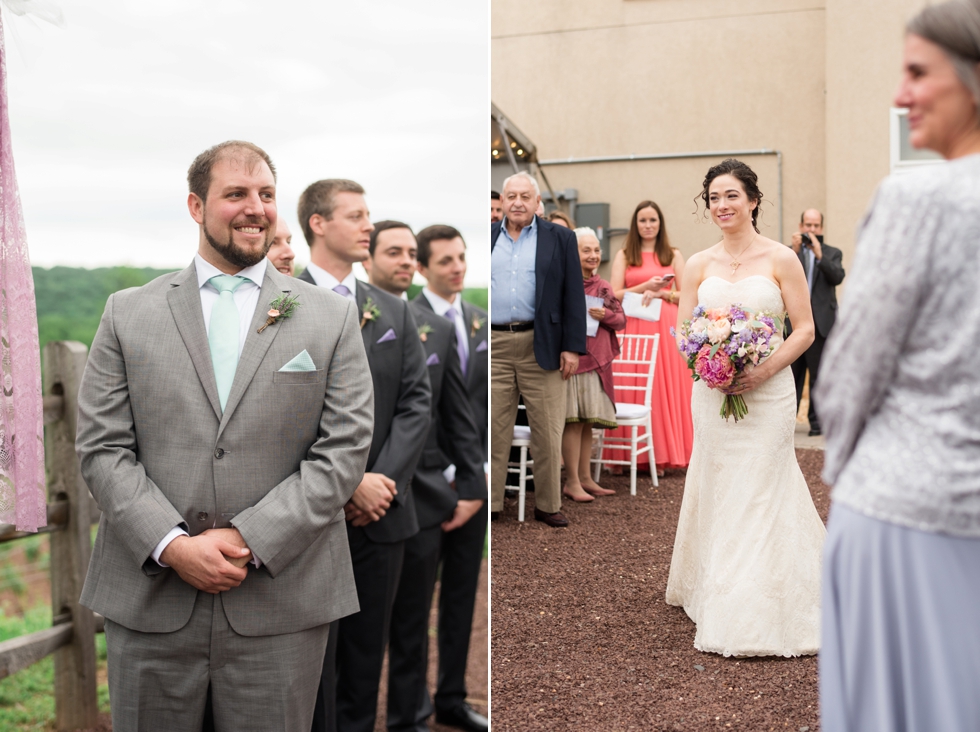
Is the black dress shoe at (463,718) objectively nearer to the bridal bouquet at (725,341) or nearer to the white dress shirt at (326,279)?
the bridal bouquet at (725,341)

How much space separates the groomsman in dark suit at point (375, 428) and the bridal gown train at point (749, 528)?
3.33 feet

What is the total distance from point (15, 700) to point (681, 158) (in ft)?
11.7

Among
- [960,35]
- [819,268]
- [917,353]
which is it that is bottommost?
[917,353]

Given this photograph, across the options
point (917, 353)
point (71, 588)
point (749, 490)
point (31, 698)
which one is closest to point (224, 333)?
point (917, 353)

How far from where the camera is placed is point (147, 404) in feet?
6.41

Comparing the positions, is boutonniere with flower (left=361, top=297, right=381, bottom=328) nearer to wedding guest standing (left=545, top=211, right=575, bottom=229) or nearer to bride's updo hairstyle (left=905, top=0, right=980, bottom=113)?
wedding guest standing (left=545, top=211, right=575, bottom=229)

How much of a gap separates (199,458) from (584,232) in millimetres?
1919

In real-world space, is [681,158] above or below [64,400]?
above

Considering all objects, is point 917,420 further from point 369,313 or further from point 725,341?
point 369,313

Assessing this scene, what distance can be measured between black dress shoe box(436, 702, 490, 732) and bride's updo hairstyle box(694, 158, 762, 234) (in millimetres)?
2079

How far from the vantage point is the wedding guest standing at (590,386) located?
3.36 m

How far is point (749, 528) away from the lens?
309 centimetres

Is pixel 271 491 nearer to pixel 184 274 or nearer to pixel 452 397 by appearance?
Result: pixel 184 274

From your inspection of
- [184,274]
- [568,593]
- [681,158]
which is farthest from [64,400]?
[681,158]
